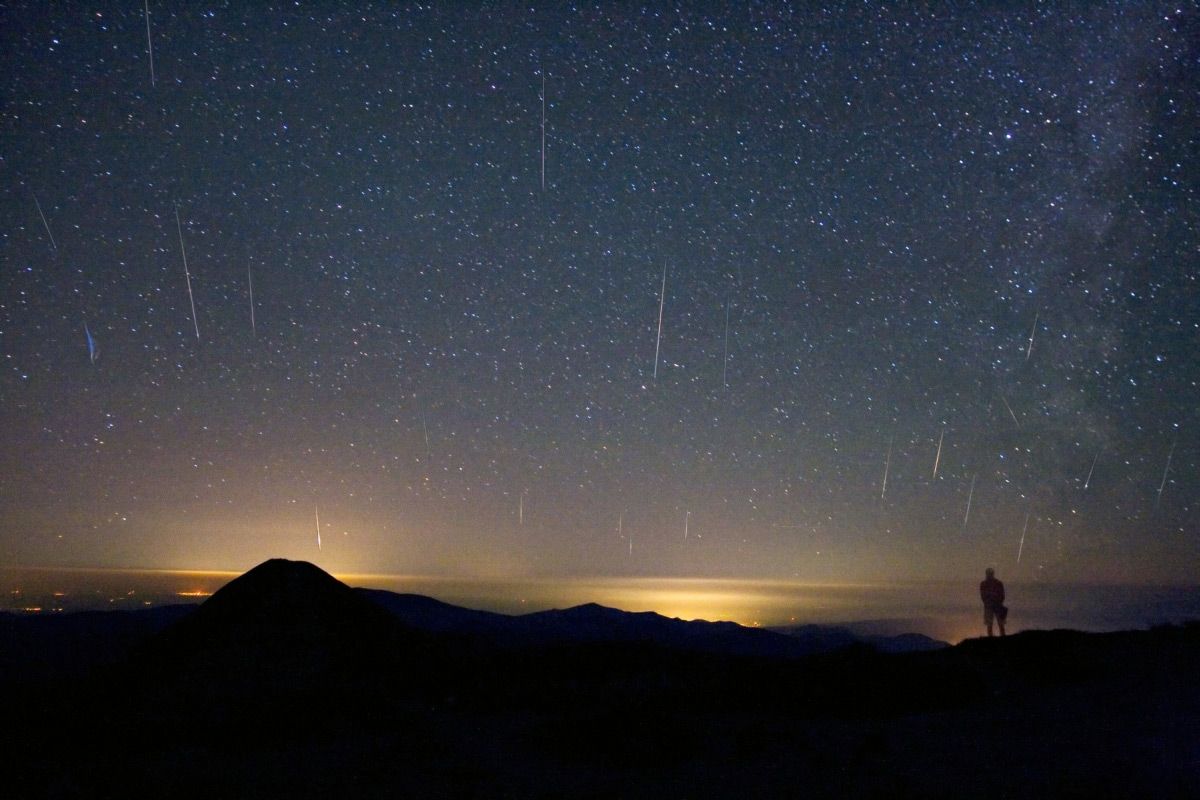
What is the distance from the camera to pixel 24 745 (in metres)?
7.43

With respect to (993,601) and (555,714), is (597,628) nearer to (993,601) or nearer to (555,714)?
(993,601)

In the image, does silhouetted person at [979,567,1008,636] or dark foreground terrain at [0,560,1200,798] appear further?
silhouetted person at [979,567,1008,636]

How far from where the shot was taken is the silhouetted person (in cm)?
1492

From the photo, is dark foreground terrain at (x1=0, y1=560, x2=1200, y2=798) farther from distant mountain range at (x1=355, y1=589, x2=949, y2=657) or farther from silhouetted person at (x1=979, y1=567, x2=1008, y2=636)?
distant mountain range at (x1=355, y1=589, x2=949, y2=657)

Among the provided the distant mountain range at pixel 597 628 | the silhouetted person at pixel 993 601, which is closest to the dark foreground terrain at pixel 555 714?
the silhouetted person at pixel 993 601

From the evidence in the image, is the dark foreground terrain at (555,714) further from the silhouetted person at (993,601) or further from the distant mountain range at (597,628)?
the distant mountain range at (597,628)

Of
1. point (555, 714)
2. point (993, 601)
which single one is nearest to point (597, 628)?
point (993, 601)

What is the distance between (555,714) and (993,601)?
34.7ft

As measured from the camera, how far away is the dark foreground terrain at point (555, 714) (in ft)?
19.7

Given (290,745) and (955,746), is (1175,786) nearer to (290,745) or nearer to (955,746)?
(955,746)

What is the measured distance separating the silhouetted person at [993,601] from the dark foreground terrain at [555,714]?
2.24 m

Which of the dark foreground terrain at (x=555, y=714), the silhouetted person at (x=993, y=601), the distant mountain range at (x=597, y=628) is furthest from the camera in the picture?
the distant mountain range at (x=597, y=628)

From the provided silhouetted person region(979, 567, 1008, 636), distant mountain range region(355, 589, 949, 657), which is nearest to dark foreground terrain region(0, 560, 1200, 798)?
silhouetted person region(979, 567, 1008, 636)

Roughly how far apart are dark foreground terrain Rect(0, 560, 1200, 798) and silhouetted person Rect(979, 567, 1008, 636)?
7.35 feet
